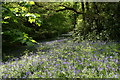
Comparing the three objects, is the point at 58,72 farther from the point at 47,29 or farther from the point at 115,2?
the point at 47,29

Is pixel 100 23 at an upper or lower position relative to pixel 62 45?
upper

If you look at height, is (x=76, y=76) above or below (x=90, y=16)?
below

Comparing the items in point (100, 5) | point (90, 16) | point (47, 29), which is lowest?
point (47, 29)

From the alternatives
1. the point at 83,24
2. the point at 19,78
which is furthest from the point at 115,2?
the point at 19,78

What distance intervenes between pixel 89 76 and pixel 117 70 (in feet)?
3.16

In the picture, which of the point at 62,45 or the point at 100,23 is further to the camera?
the point at 100,23

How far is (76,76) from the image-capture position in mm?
4281

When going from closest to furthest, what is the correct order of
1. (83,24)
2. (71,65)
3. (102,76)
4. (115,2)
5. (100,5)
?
(102,76), (71,65), (115,2), (100,5), (83,24)

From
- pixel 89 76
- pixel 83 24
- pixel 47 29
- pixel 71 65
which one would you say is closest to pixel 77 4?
pixel 83 24

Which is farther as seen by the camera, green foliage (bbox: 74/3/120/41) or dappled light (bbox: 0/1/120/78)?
green foliage (bbox: 74/3/120/41)

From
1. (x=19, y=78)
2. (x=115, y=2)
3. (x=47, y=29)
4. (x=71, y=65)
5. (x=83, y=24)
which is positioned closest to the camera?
(x=19, y=78)

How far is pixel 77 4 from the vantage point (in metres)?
16.4

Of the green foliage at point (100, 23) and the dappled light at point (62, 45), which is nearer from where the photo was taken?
the dappled light at point (62, 45)

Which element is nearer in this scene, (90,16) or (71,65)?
(71,65)
